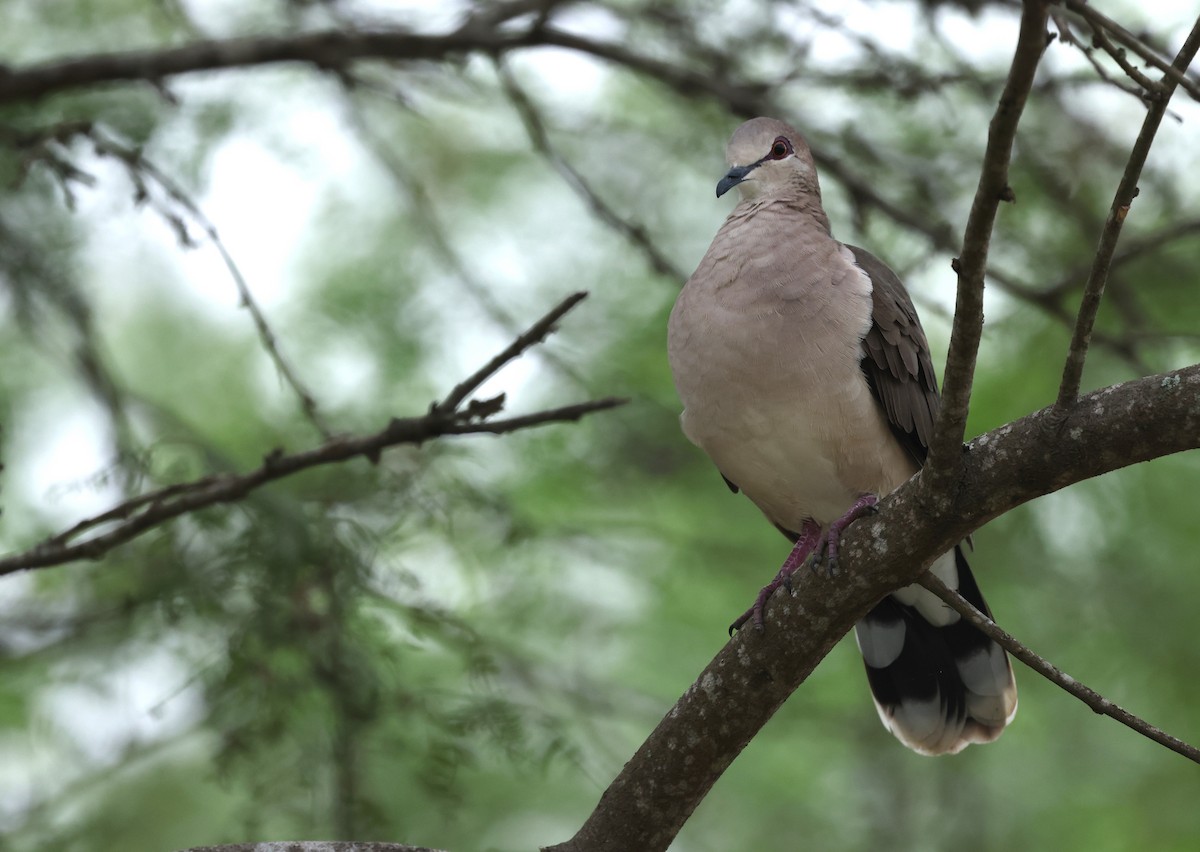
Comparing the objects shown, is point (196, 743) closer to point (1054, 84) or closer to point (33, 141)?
point (33, 141)

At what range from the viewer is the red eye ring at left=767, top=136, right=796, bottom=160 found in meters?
4.17

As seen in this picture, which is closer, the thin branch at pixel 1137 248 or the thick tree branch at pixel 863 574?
the thick tree branch at pixel 863 574

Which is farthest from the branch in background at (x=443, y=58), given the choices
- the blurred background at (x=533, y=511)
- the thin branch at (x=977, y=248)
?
the thin branch at (x=977, y=248)

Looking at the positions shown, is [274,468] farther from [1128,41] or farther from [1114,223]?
[1128,41]

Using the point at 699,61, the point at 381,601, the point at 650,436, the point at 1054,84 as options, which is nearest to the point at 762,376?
the point at 381,601

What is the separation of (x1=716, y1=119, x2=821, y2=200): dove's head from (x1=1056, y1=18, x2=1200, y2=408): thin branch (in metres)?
1.91

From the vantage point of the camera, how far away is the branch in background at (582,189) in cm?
447

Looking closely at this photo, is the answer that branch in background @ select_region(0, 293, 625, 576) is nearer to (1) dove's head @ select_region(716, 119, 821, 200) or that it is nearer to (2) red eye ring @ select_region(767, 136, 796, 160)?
(1) dove's head @ select_region(716, 119, 821, 200)

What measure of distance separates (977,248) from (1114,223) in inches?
9.2

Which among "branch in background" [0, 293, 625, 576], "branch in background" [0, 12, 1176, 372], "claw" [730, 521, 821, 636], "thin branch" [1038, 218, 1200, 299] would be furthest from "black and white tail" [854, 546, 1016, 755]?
"branch in background" [0, 293, 625, 576]

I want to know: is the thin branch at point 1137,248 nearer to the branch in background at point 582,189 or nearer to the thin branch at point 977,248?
the branch in background at point 582,189

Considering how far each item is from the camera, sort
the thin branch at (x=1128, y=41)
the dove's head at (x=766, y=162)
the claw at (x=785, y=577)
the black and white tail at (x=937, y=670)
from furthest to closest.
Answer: the dove's head at (x=766, y=162) < the black and white tail at (x=937, y=670) < the claw at (x=785, y=577) < the thin branch at (x=1128, y=41)

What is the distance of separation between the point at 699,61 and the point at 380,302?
75.4 inches

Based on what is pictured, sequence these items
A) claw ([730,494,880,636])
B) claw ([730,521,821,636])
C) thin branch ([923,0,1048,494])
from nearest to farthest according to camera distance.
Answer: thin branch ([923,0,1048,494]) < claw ([730,494,880,636]) < claw ([730,521,821,636])
